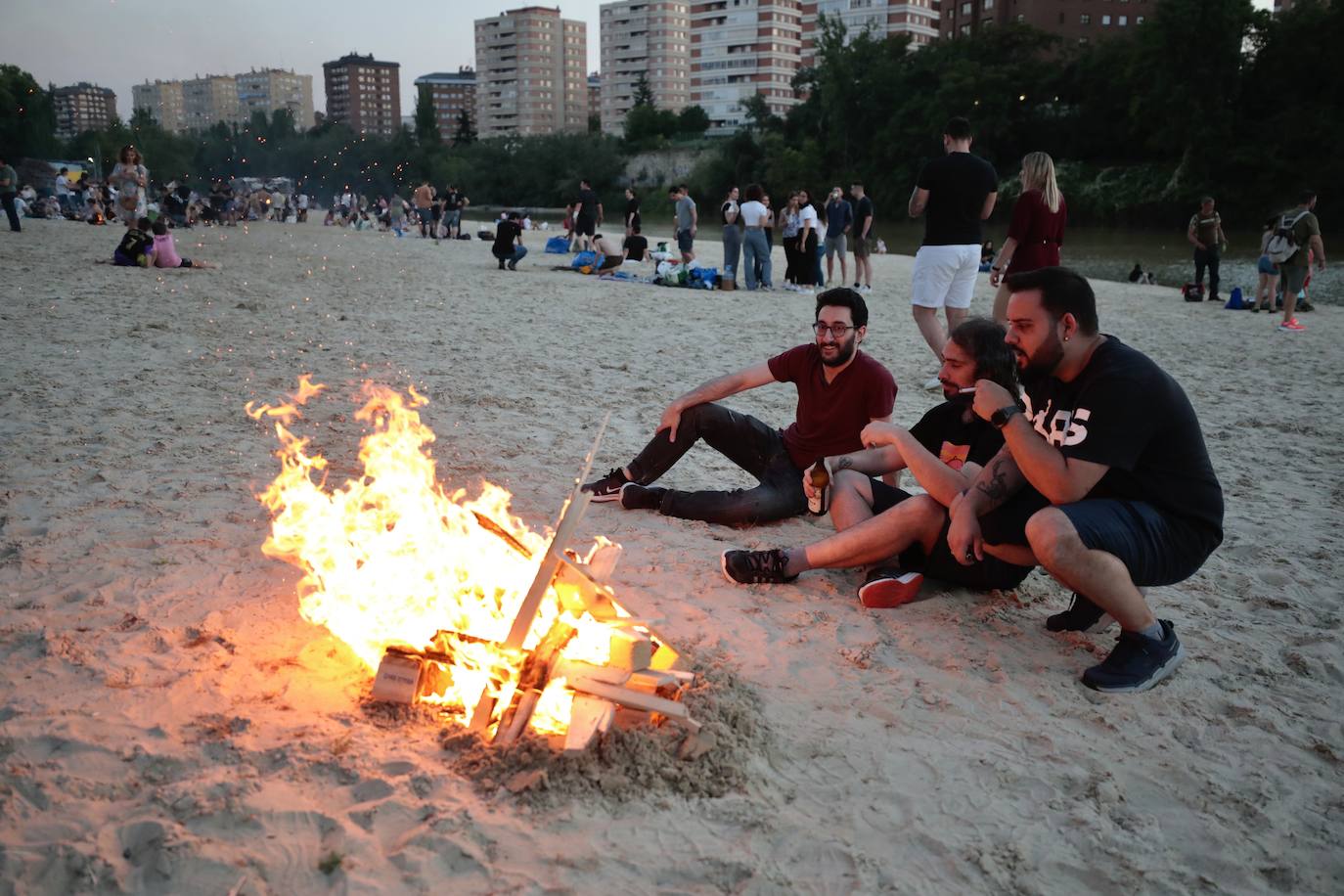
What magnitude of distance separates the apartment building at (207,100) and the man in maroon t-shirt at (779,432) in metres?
174

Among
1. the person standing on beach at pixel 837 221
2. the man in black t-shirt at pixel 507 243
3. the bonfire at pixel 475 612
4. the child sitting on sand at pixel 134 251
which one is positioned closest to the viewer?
the bonfire at pixel 475 612

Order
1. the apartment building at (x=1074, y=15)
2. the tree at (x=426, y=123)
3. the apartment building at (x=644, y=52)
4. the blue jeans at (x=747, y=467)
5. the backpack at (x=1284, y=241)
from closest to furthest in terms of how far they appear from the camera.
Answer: the blue jeans at (x=747, y=467) → the backpack at (x=1284, y=241) → the apartment building at (x=1074, y=15) → the tree at (x=426, y=123) → the apartment building at (x=644, y=52)

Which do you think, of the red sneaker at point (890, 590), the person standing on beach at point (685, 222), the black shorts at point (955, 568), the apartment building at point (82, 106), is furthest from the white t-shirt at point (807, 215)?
the apartment building at point (82, 106)

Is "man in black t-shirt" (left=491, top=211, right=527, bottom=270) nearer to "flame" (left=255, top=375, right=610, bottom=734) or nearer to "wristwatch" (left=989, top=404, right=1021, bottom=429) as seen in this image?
"flame" (left=255, top=375, right=610, bottom=734)

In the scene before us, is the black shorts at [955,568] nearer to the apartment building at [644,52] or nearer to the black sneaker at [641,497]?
the black sneaker at [641,497]

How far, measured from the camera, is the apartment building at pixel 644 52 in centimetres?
15062

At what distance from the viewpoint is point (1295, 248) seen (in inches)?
555

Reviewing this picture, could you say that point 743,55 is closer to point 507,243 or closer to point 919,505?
point 507,243

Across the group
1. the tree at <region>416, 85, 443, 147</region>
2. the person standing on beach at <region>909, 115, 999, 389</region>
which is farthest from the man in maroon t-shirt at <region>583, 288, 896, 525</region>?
the tree at <region>416, 85, 443, 147</region>

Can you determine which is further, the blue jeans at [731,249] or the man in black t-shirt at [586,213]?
the man in black t-shirt at [586,213]

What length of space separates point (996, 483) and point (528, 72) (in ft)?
602

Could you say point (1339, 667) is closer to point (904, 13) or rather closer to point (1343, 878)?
point (1343, 878)

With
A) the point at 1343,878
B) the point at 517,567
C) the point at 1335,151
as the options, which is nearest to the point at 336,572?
the point at 517,567

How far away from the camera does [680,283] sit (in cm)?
1727
